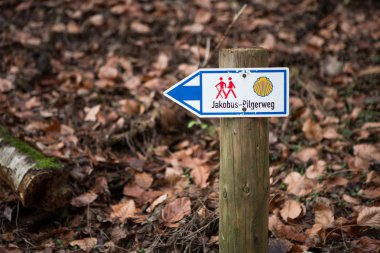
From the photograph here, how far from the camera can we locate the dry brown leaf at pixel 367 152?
9.93 ft

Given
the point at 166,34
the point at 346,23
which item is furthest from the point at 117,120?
the point at 346,23

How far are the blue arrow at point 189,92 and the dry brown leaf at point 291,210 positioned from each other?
104 centimetres

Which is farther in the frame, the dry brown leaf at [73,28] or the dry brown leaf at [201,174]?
the dry brown leaf at [73,28]

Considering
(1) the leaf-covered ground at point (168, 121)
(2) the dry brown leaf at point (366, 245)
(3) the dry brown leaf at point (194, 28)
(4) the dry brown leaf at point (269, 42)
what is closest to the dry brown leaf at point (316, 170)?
(1) the leaf-covered ground at point (168, 121)

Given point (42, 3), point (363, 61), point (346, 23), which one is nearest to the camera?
point (363, 61)

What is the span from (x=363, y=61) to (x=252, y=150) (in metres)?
3.02

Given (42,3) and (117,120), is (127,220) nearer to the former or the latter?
(117,120)

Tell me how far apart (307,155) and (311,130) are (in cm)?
29

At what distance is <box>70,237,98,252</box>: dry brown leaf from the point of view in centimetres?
243

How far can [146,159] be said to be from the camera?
10.6 feet

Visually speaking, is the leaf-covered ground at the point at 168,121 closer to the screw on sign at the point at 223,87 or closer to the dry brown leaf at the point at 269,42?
the dry brown leaf at the point at 269,42

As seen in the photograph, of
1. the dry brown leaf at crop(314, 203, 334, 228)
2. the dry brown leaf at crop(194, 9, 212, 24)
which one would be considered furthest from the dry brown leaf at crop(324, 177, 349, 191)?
the dry brown leaf at crop(194, 9, 212, 24)

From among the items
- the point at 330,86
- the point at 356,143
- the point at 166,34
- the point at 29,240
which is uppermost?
the point at 166,34

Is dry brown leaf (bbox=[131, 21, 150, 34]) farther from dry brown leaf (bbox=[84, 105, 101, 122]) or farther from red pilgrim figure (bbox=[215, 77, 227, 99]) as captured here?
red pilgrim figure (bbox=[215, 77, 227, 99])
